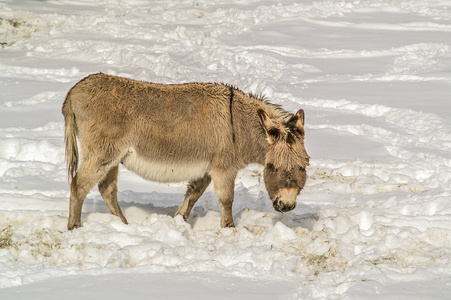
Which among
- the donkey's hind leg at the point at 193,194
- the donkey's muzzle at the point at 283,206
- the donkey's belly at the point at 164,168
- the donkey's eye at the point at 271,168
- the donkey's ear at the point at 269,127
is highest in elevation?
the donkey's ear at the point at 269,127

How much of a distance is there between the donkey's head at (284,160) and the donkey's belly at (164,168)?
2.64 feet

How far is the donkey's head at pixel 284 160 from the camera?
18.6 ft

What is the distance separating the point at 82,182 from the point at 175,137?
110 centimetres

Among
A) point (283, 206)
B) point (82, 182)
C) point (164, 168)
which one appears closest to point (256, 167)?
point (164, 168)

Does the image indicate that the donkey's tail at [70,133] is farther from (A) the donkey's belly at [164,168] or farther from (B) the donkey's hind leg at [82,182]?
(A) the donkey's belly at [164,168]

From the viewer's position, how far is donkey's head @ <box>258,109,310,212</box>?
18.6 ft

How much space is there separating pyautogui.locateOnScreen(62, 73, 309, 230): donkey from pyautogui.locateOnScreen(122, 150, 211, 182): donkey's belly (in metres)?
0.01

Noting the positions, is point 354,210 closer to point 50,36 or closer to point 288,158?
point 288,158

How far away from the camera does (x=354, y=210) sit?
690cm

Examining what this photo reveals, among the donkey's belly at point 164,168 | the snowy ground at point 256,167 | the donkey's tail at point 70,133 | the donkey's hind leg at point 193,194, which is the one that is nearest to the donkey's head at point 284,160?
the snowy ground at point 256,167

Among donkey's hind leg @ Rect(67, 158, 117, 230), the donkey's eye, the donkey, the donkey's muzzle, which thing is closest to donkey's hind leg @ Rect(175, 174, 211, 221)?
the donkey

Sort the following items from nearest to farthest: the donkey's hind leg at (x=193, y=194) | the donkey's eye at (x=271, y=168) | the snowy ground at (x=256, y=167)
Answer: the snowy ground at (x=256, y=167) → the donkey's eye at (x=271, y=168) → the donkey's hind leg at (x=193, y=194)

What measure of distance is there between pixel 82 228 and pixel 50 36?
1026 cm

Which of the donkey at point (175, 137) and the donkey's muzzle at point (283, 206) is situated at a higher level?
the donkey at point (175, 137)
